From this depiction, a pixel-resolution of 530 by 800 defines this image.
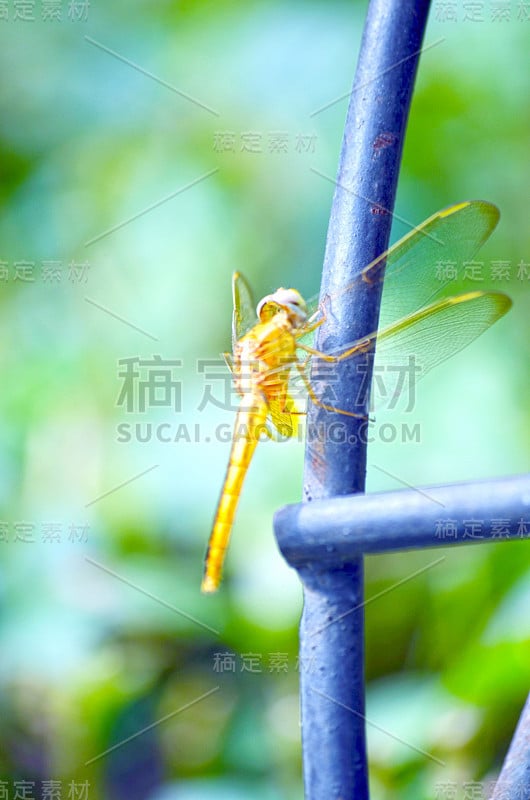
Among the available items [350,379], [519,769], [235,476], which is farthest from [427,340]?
[519,769]

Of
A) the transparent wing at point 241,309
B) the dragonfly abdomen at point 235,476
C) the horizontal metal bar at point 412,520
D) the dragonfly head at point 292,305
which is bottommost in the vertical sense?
the horizontal metal bar at point 412,520

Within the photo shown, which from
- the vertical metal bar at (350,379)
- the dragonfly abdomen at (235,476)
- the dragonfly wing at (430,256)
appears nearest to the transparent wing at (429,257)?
the dragonfly wing at (430,256)

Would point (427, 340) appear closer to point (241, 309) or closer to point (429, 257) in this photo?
point (429, 257)

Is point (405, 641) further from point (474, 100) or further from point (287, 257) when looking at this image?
point (474, 100)

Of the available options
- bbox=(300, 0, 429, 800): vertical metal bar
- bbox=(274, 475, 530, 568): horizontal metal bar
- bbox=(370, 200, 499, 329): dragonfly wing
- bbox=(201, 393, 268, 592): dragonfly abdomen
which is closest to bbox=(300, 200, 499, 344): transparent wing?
bbox=(370, 200, 499, 329): dragonfly wing

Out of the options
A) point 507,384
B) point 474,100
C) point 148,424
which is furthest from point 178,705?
point 474,100

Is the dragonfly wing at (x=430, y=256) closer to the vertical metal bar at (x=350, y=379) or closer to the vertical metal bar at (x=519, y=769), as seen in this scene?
the vertical metal bar at (x=350, y=379)
